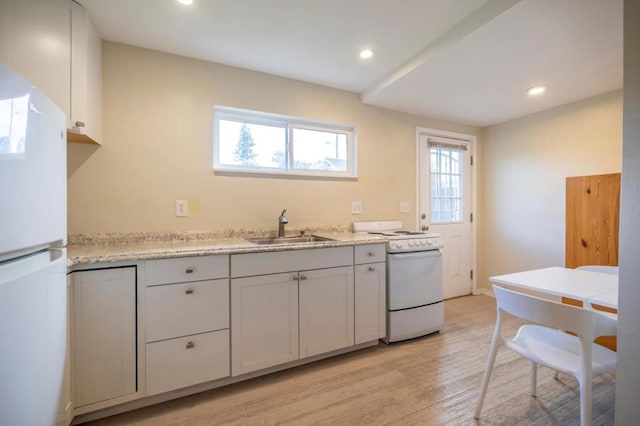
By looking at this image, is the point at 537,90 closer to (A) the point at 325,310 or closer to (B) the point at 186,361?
(A) the point at 325,310

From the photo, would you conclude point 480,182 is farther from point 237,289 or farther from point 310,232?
point 237,289

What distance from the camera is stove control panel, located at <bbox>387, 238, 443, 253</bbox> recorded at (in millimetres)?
2277

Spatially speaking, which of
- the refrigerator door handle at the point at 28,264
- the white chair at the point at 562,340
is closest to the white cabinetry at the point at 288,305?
the refrigerator door handle at the point at 28,264

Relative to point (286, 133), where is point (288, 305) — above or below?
below

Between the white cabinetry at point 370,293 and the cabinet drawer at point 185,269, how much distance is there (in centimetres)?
101

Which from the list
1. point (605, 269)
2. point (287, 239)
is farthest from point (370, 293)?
point (605, 269)

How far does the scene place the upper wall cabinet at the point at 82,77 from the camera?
1545 millimetres

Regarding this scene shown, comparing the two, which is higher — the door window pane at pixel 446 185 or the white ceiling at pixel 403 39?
the white ceiling at pixel 403 39

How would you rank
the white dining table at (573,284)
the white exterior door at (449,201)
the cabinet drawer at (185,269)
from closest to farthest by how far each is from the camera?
the white dining table at (573,284)
the cabinet drawer at (185,269)
the white exterior door at (449,201)

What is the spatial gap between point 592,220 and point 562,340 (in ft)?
4.90

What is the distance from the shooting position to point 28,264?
31.6 inches

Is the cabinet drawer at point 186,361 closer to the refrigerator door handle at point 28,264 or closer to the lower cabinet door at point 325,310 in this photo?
the lower cabinet door at point 325,310

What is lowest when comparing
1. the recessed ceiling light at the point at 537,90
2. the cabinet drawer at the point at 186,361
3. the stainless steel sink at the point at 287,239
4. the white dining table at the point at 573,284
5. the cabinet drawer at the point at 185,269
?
the cabinet drawer at the point at 186,361

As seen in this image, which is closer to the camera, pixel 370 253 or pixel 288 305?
pixel 288 305
